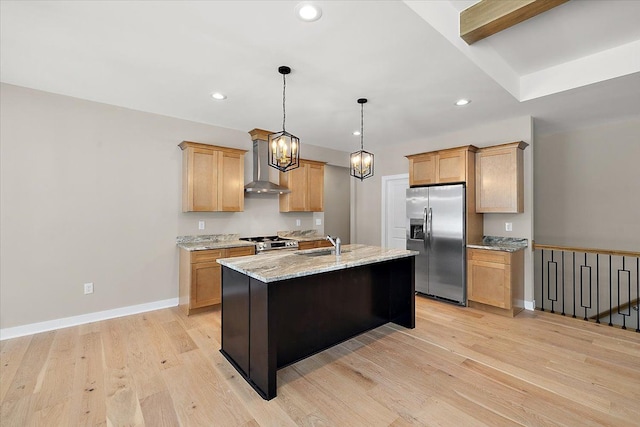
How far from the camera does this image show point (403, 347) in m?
2.85

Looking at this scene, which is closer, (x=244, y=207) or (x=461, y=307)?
(x=461, y=307)

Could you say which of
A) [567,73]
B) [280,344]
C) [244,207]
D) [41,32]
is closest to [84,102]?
[41,32]

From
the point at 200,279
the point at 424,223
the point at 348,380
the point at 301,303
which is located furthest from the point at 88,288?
the point at 424,223

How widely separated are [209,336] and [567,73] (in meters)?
4.78

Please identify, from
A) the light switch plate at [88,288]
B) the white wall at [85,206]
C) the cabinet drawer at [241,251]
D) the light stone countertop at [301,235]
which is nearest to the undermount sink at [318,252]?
the cabinet drawer at [241,251]

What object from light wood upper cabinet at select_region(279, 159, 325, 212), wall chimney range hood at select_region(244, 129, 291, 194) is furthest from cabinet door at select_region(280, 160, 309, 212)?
wall chimney range hood at select_region(244, 129, 291, 194)

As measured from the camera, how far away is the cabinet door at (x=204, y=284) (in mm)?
3656

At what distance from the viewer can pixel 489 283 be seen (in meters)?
3.83

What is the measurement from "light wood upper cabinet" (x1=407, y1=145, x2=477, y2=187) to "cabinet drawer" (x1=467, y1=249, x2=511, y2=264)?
1038 mm

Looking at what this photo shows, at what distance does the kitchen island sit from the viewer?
6.90ft

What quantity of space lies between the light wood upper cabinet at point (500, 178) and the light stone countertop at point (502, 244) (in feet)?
1.54

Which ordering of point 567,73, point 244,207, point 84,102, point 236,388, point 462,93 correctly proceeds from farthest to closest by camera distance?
point 244,207, point 84,102, point 462,93, point 567,73, point 236,388

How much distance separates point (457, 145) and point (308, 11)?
367 centimetres

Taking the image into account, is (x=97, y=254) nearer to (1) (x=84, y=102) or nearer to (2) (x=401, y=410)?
(1) (x=84, y=102)
